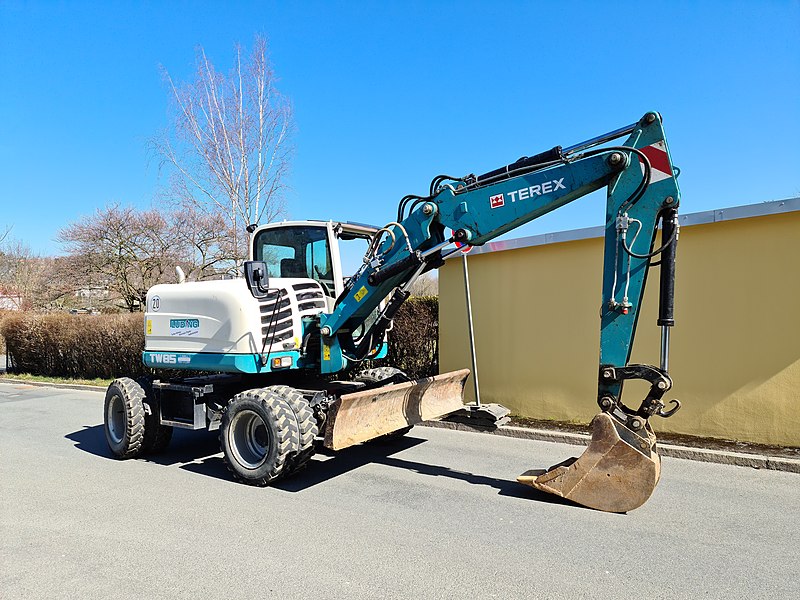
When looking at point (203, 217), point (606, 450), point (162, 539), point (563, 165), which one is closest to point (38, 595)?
point (162, 539)

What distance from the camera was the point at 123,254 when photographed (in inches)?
793

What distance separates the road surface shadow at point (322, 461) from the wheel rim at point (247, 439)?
337 mm

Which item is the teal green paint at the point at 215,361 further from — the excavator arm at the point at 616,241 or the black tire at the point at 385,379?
the excavator arm at the point at 616,241

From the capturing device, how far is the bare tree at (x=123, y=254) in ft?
65.5

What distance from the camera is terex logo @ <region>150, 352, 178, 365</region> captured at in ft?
21.9

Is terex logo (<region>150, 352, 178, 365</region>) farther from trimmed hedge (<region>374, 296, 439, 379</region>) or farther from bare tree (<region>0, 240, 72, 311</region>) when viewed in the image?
bare tree (<region>0, 240, 72, 311</region>)

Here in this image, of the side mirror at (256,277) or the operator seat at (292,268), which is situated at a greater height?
the operator seat at (292,268)

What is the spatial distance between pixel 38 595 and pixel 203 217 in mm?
17169

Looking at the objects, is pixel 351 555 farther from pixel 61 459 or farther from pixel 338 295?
pixel 61 459

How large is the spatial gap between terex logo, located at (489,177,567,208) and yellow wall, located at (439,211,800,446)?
3.25 meters

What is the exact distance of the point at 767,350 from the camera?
6.66 m

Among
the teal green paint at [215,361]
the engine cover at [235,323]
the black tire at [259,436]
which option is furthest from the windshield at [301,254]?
the black tire at [259,436]

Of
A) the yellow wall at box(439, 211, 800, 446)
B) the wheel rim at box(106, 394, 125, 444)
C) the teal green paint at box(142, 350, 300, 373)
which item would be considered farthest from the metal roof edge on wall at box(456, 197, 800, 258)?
the wheel rim at box(106, 394, 125, 444)

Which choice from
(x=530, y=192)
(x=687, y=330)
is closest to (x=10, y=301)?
(x=530, y=192)
